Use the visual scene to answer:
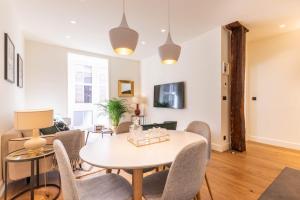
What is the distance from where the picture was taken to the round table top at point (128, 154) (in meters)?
1.06

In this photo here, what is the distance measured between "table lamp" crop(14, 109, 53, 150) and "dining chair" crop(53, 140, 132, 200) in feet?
2.95

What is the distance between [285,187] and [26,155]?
3.12 meters

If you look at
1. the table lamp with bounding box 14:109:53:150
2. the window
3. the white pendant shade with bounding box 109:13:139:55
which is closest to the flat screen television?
the window

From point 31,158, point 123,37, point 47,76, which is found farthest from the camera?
point 47,76

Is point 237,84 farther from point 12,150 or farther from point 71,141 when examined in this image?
point 12,150

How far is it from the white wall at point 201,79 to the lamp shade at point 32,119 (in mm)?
3044

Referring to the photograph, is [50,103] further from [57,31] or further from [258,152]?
[258,152]

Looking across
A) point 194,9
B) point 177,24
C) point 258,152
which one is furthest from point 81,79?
point 258,152

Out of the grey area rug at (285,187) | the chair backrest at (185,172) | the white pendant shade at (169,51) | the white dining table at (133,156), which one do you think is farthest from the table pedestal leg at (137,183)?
the grey area rug at (285,187)

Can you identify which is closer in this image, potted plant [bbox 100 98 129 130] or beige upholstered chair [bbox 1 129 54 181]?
beige upholstered chair [bbox 1 129 54 181]

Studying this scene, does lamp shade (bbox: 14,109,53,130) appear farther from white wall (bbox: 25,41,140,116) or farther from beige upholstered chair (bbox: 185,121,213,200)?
white wall (bbox: 25,41,140,116)

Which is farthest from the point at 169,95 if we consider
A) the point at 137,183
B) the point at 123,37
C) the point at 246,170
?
the point at 137,183

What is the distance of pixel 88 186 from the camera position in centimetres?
126

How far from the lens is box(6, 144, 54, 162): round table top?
5.38 ft
